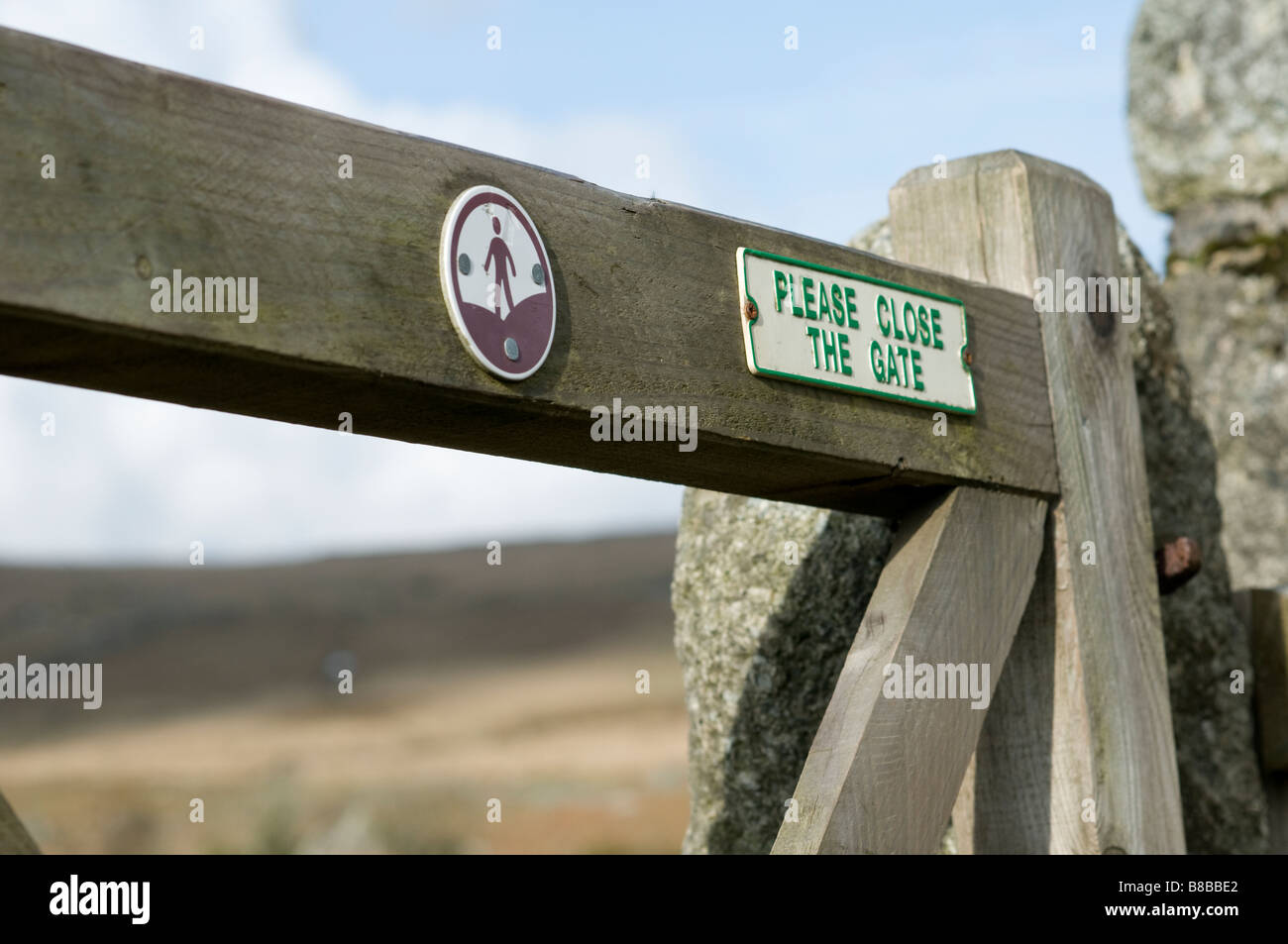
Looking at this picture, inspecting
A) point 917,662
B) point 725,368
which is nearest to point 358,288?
point 725,368

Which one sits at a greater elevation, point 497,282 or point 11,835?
point 497,282

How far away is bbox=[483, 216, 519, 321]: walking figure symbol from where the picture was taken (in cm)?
136

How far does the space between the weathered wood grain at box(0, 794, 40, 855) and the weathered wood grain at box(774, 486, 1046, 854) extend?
29.7 inches

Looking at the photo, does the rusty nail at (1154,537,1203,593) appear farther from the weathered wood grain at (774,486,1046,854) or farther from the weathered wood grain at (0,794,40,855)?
the weathered wood grain at (0,794,40,855)

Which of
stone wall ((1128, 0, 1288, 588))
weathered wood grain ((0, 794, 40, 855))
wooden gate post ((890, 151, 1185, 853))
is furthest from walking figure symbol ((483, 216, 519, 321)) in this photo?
stone wall ((1128, 0, 1288, 588))

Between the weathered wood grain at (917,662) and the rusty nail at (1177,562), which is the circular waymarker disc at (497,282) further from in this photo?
the rusty nail at (1177,562)

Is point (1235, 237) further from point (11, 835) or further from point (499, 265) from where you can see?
point (11, 835)

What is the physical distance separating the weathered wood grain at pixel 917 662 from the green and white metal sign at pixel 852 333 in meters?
0.14

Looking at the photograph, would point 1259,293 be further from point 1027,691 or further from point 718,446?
point 718,446

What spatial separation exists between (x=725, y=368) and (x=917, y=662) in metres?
0.40

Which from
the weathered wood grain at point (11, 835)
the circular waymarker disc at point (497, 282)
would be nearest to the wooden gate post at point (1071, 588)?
the circular waymarker disc at point (497, 282)

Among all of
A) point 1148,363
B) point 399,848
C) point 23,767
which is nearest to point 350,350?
point 1148,363

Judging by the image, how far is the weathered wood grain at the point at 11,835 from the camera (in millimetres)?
1114

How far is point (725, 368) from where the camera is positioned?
5.06 feet
